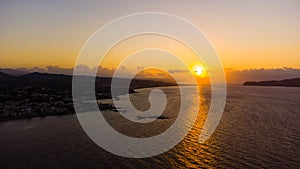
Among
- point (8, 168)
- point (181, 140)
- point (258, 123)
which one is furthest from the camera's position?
point (258, 123)

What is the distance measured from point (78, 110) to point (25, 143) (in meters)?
37.0

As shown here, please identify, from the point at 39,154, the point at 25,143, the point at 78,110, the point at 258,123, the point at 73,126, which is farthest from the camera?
the point at 78,110

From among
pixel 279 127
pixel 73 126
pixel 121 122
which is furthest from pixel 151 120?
pixel 279 127

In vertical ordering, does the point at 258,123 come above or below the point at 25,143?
above

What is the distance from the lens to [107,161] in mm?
33906

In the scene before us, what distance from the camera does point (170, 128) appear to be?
56.8 metres

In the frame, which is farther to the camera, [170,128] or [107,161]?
[170,128]

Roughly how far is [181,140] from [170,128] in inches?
428

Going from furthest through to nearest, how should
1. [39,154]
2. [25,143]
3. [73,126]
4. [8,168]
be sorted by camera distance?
[73,126] → [25,143] → [39,154] → [8,168]

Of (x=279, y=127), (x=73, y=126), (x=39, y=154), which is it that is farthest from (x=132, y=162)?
(x=279, y=127)

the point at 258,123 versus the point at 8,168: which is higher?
the point at 258,123

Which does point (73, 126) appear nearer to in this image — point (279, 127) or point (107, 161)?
point (107, 161)

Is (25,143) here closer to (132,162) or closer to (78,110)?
(132,162)

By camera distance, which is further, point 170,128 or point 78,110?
point 78,110
